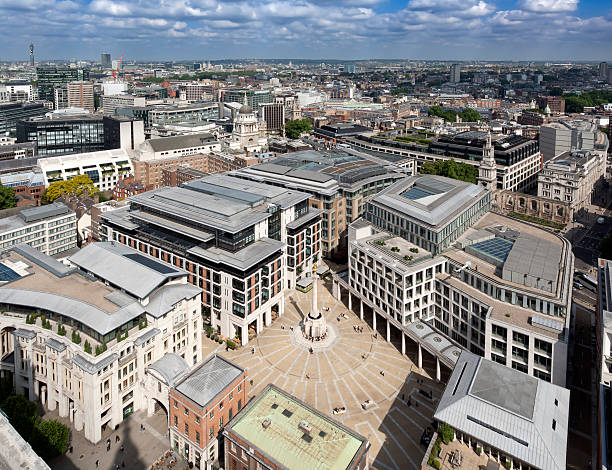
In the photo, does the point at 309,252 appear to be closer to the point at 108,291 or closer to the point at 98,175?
the point at 108,291

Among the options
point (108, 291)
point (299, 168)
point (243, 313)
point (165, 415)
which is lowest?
point (165, 415)

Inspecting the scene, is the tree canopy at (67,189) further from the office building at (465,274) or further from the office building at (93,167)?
the office building at (465,274)

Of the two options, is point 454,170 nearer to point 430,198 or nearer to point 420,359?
point 430,198

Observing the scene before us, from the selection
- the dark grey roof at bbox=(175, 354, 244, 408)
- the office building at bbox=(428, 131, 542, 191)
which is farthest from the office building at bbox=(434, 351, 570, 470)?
the office building at bbox=(428, 131, 542, 191)

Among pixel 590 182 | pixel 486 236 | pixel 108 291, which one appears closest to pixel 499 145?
pixel 590 182

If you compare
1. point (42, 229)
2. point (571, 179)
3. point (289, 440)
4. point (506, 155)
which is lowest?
point (289, 440)

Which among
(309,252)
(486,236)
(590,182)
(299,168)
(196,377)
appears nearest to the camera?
(196,377)

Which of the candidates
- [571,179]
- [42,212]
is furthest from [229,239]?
[571,179]
